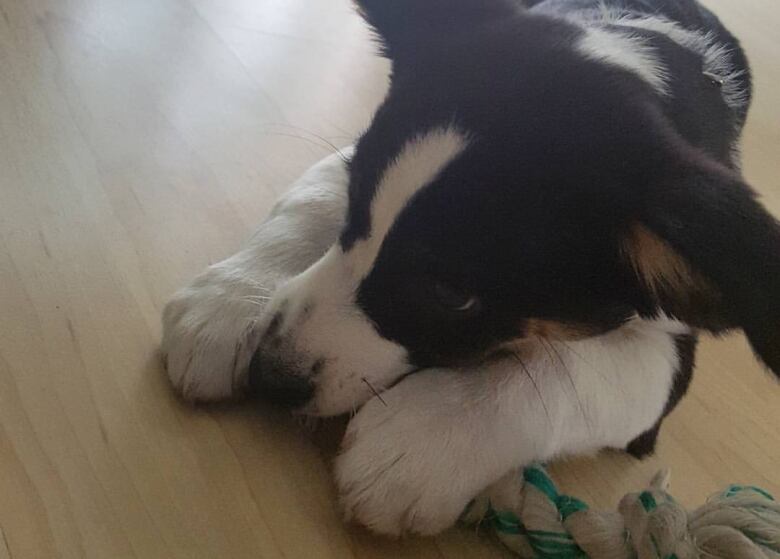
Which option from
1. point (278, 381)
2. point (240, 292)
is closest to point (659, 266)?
point (278, 381)

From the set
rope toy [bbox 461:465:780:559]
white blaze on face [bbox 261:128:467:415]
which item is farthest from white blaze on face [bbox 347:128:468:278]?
rope toy [bbox 461:465:780:559]

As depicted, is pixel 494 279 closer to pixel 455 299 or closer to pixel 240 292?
pixel 455 299

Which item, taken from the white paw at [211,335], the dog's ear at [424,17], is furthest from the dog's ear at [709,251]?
the white paw at [211,335]

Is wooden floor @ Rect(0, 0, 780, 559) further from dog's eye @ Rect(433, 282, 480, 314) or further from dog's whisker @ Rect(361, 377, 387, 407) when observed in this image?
dog's eye @ Rect(433, 282, 480, 314)

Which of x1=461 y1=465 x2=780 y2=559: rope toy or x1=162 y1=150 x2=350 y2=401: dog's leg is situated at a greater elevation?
x1=461 y1=465 x2=780 y2=559: rope toy

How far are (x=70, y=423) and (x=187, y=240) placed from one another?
42 cm

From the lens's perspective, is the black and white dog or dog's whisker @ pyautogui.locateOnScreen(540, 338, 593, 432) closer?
the black and white dog

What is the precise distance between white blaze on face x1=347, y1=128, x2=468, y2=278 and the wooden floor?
0.30 metres

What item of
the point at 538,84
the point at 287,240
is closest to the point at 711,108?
the point at 538,84

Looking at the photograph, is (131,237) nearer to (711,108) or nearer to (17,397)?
(17,397)


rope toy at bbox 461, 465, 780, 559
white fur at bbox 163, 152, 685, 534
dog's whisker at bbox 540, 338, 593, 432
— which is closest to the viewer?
rope toy at bbox 461, 465, 780, 559

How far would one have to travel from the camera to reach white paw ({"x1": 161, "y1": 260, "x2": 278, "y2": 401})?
129cm

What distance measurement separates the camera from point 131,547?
3.58 ft

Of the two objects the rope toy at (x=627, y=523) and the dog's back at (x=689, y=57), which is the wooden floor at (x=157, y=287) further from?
the dog's back at (x=689, y=57)
